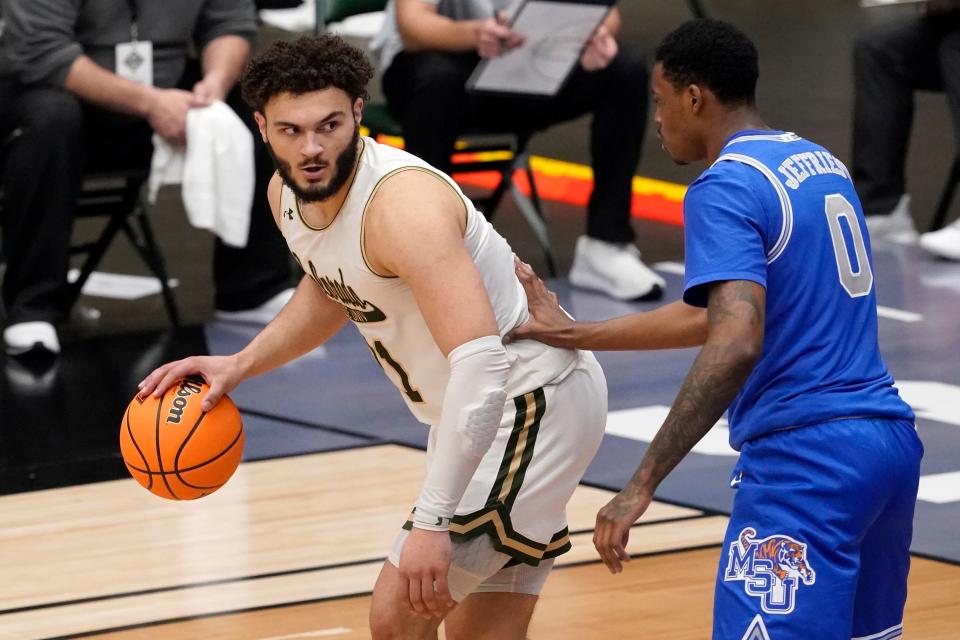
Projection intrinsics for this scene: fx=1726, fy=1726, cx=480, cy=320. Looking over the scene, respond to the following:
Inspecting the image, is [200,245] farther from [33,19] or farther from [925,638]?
[925,638]

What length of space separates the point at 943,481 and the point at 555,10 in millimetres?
2752

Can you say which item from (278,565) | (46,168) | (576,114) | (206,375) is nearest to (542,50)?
(576,114)

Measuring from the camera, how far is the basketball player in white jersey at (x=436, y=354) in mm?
2965

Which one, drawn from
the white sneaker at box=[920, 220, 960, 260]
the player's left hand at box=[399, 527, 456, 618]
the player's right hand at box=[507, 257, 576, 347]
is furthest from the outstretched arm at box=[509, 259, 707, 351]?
the white sneaker at box=[920, 220, 960, 260]

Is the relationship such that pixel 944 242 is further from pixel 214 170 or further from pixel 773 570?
pixel 773 570

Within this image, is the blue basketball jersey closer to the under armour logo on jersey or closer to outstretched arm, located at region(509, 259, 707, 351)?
outstretched arm, located at region(509, 259, 707, 351)

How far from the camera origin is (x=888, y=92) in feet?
25.8

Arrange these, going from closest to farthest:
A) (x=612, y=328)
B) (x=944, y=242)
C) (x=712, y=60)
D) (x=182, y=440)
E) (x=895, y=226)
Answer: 1. (x=712, y=60)
2. (x=612, y=328)
3. (x=182, y=440)
4. (x=944, y=242)
5. (x=895, y=226)

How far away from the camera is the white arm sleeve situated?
9.65ft

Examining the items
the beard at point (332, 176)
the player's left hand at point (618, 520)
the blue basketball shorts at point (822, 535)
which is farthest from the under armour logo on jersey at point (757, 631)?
the beard at point (332, 176)

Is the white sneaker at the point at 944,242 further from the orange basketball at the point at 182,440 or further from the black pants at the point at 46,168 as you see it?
the orange basketball at the point at 182,440

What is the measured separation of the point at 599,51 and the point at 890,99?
1623 millimetres

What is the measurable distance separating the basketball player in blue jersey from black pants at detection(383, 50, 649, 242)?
13.1 feet

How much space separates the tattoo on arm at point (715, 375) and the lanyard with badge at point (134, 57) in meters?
4.27
